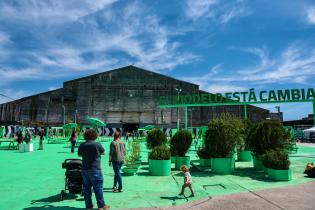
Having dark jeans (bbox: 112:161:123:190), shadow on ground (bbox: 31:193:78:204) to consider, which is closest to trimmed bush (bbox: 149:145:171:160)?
dark jeans (bbox: 112:161:123:190)

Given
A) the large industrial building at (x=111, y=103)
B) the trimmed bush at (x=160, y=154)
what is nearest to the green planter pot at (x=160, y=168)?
the trimmed bush at (x=160, y=154)

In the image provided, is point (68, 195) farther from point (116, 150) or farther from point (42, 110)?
point (42, 110)

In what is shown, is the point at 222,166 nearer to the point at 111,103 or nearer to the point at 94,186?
the point at 94,186

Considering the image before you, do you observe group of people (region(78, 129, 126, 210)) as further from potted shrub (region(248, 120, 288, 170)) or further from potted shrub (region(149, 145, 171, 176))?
potted shrub (region(248, 120, 288, 170))

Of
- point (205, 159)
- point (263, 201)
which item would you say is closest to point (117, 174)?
point (263, 201)

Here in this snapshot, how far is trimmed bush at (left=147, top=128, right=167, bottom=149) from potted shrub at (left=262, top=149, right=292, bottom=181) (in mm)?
5176

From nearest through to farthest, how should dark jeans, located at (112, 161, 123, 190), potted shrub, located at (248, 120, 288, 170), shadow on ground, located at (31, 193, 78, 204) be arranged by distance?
shadow on ground, located at (31, 193, 78, 204) < dark jeans, located at (112, 161, 123, 190) < potted shrub, located at (248, 120, 288, 170)

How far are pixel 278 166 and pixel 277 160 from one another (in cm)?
18

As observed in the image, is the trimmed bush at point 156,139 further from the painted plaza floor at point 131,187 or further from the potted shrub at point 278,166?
the potted shrub at point 278,166

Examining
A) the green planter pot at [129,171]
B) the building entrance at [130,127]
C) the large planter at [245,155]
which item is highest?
the building entrance at [130,127]

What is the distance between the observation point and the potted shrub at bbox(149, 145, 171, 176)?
9344 millimetres

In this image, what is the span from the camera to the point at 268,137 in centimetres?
1013

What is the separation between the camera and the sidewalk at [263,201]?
5.55 m

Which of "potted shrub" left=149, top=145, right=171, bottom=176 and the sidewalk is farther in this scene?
"potted shrub" left=149, top=145, right=171, bottom=176
